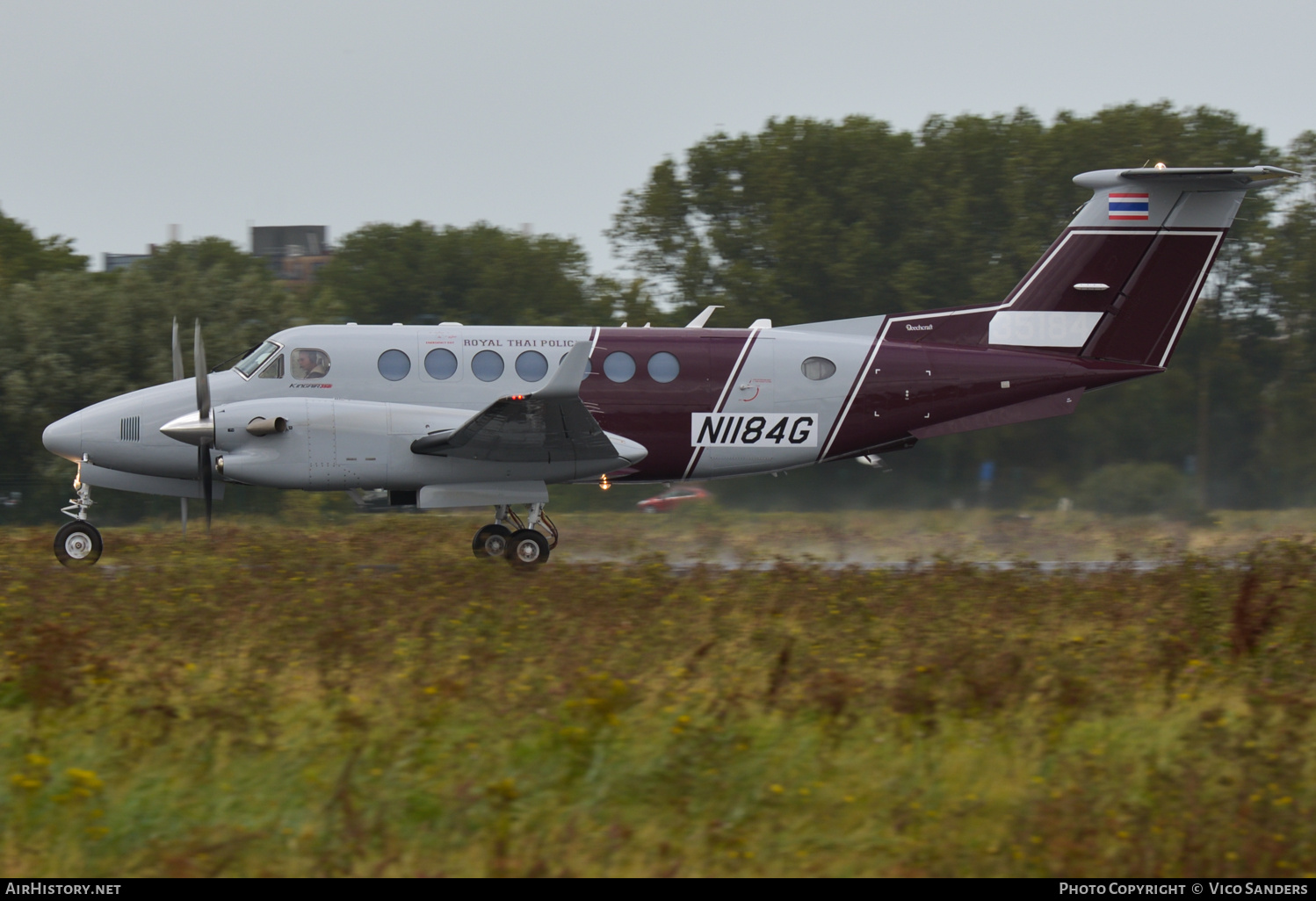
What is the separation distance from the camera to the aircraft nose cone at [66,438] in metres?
13.4

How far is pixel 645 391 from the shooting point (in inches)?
567

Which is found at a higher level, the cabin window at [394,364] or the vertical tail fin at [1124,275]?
the vertical tail fin at [1124,275]

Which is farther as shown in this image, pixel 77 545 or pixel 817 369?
pixel 817 369

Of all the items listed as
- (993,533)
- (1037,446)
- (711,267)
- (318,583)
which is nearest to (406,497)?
(318,583)

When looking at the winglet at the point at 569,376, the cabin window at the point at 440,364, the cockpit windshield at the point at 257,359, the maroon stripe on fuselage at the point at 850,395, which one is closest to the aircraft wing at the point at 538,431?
the winglet at the point at 569,376

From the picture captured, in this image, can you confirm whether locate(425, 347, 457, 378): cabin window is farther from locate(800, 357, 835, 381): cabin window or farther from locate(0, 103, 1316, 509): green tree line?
locate(0, 103, 1316, 509): green tree line

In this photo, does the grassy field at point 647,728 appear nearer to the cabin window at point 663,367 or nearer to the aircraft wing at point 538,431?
the aircraft wing at point 538,431

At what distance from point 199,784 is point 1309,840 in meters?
5.80

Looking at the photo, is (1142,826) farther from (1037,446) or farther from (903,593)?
(1037,446)

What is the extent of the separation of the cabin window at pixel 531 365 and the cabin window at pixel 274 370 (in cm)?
275

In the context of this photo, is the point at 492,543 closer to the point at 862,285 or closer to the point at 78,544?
the point at 78,544

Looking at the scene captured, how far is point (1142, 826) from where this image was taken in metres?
6.09

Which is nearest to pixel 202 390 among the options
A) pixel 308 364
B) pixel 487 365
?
pixel 308 364

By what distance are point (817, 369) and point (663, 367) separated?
1.89 meters
